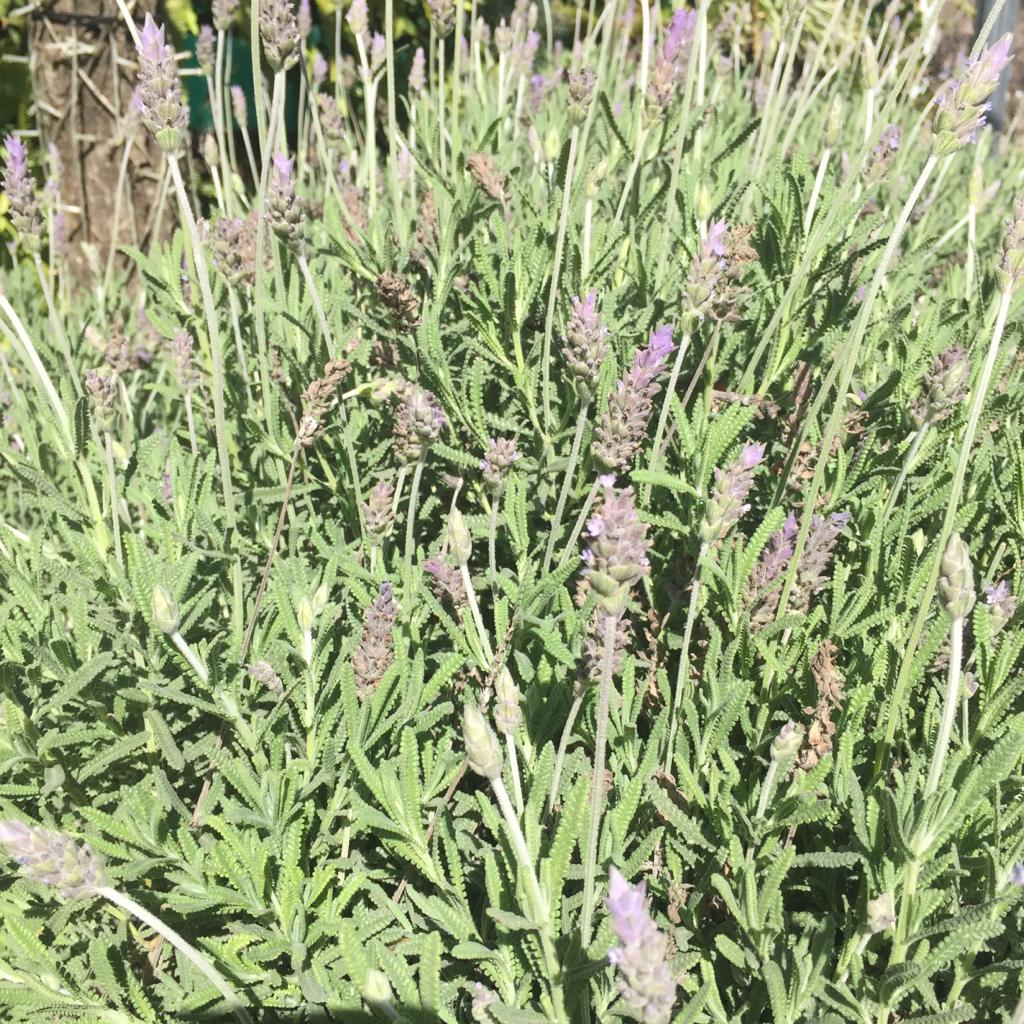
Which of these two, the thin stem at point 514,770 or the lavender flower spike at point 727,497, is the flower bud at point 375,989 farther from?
the lavender flower spike at point 727,497

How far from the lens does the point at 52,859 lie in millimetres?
969

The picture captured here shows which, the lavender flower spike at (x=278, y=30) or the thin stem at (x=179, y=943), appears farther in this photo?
the lavender flower spike at (x=278, y=30)

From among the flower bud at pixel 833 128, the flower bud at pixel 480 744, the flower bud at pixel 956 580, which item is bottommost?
the flower bud at pixel 480 744

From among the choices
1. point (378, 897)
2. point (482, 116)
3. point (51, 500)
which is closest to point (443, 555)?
point (378, 897)

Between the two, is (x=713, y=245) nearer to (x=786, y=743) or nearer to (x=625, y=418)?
(x=625, y=418)

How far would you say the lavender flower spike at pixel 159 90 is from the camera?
4.48 ft

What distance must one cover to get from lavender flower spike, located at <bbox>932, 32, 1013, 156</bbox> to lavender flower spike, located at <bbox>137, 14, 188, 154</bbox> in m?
1.11

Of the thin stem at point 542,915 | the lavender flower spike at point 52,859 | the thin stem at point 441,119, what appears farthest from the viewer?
the thin stem at point 441,119

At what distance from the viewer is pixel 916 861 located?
114 centimetres

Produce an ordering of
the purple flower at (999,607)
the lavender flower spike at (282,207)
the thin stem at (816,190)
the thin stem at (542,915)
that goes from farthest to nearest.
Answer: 1. the thin stem at (816,190)
2. the lavender flower spike at (282,207)
3. the purple flower at (999,607)
4. the thin stem at (542,915)

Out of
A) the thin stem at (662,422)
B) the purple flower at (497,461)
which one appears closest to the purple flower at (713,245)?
the thin stem at (662,422)

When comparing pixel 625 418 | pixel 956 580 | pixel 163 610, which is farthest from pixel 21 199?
pixel 956 580

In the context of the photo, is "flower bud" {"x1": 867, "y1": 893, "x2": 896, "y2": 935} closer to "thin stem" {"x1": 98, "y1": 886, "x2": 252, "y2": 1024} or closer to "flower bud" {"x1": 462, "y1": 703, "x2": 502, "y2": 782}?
"flower bud" {"x1": 462, "y1": 703, "x2": 502, "y2": 782}

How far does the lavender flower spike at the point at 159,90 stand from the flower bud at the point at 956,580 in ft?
4.06
